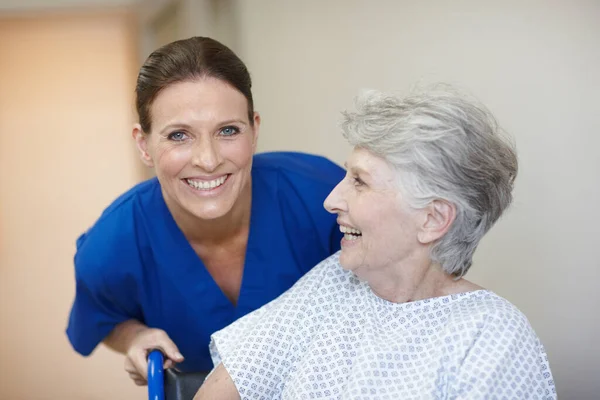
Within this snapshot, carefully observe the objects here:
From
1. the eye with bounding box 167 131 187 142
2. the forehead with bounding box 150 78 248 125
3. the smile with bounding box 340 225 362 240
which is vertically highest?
the forehead with bounding box 150 78 248 125

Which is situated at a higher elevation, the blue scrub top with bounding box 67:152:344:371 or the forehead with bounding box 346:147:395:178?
the forehead with bounding box 346:147:395:178

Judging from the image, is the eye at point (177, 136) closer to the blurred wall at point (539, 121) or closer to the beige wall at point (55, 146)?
the blurred wall at point (539, 121)

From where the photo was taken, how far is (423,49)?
3.10 m

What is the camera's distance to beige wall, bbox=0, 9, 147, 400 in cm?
373

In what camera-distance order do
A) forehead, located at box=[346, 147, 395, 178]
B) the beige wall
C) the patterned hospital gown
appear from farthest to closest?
1. the beige wall
2. forehead, located at box=[346, 147, 395, 178]
3. the patterned hospital gown

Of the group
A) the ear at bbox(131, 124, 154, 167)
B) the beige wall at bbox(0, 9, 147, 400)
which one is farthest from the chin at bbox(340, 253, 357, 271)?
the beige wall at bbox(0, 9, 147, 400)

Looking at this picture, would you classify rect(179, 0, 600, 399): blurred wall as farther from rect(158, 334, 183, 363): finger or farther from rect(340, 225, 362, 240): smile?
rect(158, 334, 183, 363): finger

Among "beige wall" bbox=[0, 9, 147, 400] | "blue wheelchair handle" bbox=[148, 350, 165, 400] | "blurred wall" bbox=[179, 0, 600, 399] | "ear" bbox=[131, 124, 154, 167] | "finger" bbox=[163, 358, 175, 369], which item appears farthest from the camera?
"beige wall" bbox=[0, 9, 147, 400]

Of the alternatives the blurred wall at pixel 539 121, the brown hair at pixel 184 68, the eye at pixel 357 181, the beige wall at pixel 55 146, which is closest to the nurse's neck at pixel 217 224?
the brown hair at pixel 184 68

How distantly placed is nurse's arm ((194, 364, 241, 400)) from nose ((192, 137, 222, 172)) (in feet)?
1.40

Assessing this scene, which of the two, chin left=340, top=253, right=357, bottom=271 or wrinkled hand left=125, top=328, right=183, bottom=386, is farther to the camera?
wrinkled hand left=125, top=328, right=183, bottom=386

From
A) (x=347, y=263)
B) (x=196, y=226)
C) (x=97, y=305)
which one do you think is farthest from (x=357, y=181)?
(x=97, y=305)

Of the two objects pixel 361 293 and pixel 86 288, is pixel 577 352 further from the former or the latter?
pixel 86 288

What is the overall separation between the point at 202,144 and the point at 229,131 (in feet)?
0.25
